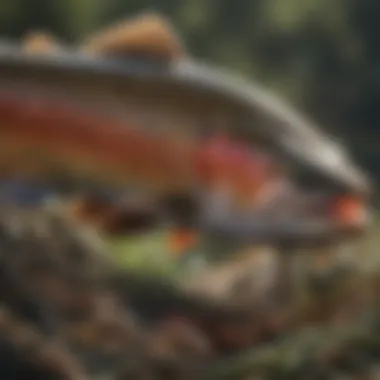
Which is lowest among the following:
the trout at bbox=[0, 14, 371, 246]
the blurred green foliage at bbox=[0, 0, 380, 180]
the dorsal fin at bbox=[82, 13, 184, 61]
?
the trout at bbox=[0, 14, 371, 246]

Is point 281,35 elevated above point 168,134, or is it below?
above

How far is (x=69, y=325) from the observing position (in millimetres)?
932

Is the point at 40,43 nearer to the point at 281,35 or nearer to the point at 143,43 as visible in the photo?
the point at 143,43

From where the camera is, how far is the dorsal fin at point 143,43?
0.92m

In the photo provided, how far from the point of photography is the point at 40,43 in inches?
37.4

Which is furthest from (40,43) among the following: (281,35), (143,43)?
(281,35)

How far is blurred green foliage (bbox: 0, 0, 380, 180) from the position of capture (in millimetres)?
948

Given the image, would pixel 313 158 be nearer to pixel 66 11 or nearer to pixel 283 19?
pixel 283 19

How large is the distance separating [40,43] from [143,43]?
10cm

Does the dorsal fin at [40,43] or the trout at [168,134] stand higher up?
the dorsal fin at [40,43]

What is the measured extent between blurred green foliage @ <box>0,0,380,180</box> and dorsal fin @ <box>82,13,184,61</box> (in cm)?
3

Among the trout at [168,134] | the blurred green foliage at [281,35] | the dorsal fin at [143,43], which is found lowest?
the trout at [168,134]

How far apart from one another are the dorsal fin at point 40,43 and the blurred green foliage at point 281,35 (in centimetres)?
1

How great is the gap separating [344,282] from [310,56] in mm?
228
